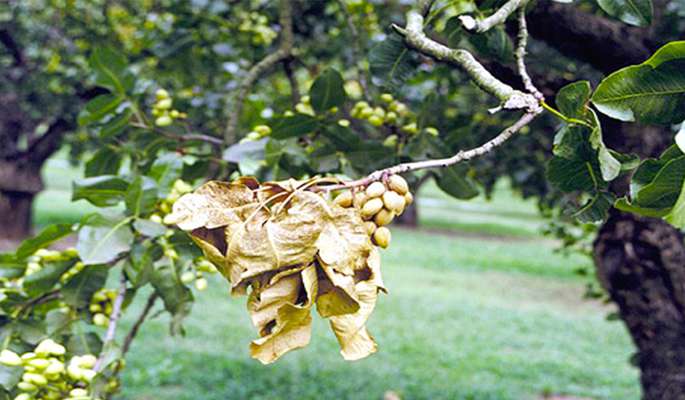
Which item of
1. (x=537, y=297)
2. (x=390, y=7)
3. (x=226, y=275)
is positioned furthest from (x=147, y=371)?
(x=537, y=297)

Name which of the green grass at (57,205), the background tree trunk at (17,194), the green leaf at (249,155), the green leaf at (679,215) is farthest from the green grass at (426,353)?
the green leaf at (679,215)

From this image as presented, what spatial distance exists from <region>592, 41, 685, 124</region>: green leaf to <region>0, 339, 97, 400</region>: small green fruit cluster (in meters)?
0.92

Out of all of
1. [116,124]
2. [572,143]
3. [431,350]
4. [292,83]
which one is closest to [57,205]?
[431,350]

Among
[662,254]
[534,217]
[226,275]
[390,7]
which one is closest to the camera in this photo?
[226,275]

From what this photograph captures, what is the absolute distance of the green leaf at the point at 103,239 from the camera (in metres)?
1.39

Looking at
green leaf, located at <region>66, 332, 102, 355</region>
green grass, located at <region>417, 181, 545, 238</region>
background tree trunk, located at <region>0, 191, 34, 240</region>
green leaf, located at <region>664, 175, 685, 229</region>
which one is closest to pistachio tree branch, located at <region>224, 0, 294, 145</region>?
green leaf, located at <region>66, 332, 102, 355</region>

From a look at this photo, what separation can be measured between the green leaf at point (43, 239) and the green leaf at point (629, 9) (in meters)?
1.11

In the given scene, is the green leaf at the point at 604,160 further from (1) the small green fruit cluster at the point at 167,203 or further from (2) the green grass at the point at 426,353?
(2) the green grass at the point at 426,353

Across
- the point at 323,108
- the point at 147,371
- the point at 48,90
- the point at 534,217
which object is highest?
the point at 323,108

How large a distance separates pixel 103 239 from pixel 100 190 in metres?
0.15

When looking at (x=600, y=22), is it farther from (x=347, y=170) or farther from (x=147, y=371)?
(x=147, y=371)

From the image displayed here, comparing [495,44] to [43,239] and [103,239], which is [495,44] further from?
[43,239]

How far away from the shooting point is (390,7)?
11.3 feet

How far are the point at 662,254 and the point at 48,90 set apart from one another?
5.28 m
